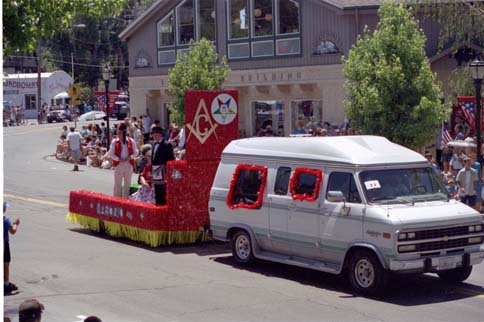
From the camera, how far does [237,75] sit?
116 feet

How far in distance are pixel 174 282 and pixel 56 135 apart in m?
39.7

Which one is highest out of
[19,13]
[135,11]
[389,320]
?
[135,11]

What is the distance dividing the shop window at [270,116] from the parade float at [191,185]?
1910 centimetres

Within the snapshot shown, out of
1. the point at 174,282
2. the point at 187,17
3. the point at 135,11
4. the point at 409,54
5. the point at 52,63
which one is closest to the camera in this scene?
the point at 174,282

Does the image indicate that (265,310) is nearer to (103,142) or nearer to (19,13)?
(19,13)

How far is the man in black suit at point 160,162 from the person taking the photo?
51.5 feet

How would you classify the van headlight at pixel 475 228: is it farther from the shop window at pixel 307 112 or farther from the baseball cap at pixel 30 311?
the shop window at pixel 307 112

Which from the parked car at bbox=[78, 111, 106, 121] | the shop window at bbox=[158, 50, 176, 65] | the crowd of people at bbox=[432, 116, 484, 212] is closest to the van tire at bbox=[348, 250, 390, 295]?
the crowd of people at bbox=[432, 116, 484, 212]

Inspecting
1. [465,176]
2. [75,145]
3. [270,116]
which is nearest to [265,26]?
[270,116]

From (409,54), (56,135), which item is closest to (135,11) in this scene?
(56,135)

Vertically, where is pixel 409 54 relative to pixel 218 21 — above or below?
below

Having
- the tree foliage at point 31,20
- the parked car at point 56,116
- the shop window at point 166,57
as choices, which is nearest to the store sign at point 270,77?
the shop window at point 166,57

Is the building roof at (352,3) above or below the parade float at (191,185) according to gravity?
above

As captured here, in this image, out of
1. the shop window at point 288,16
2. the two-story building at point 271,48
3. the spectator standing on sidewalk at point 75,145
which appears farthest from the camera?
the shop window at point 288,16
